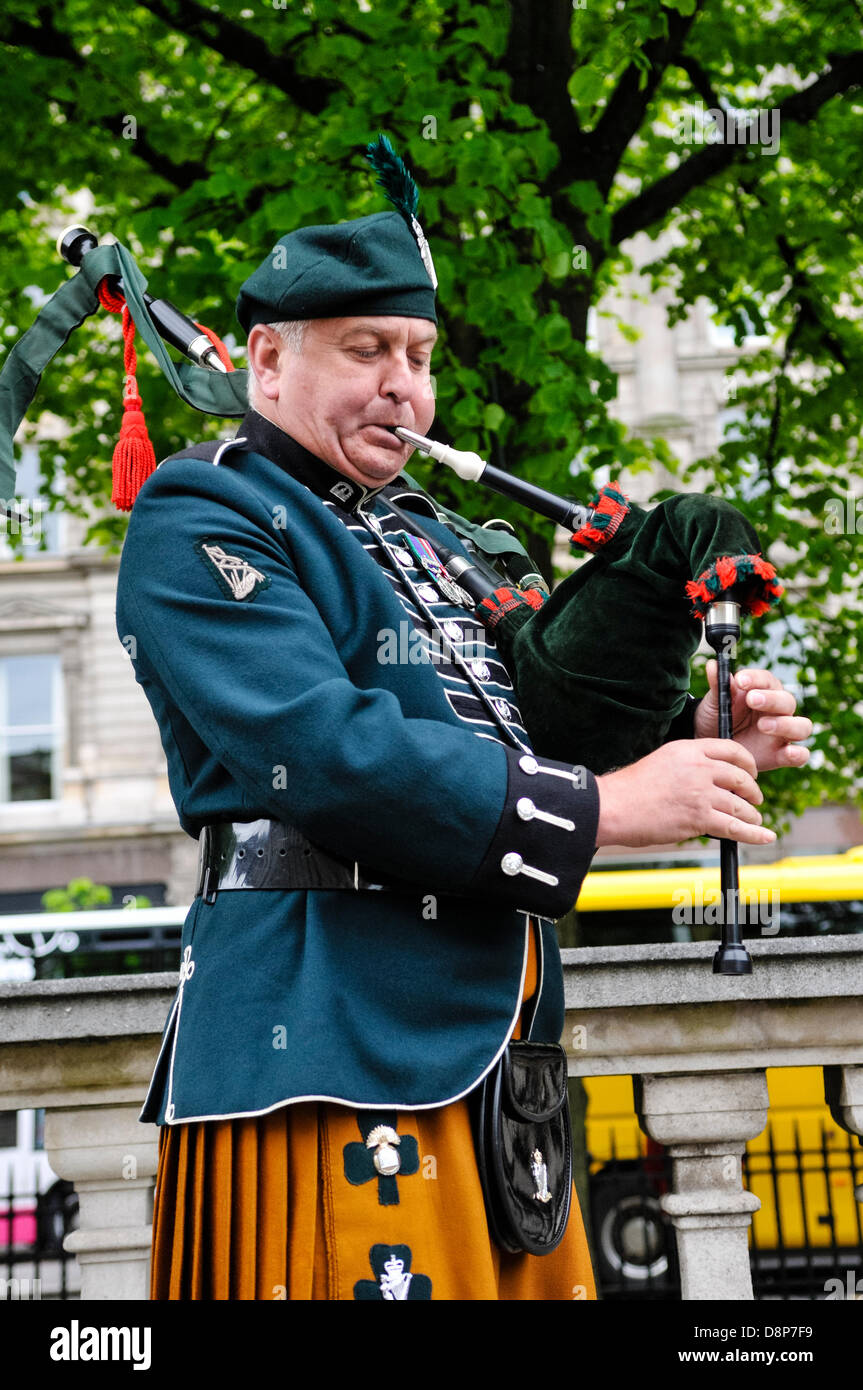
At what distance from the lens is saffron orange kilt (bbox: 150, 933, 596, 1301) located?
1835mm

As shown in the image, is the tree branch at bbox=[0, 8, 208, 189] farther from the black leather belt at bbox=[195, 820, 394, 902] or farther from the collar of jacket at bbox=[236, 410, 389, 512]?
the black leather belt at bbox=[195, 820, 394, 902]

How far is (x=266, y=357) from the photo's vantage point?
218 centimetres

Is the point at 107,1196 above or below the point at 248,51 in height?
below

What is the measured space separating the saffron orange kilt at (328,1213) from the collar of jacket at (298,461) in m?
0.92

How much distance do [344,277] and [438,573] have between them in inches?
19.9

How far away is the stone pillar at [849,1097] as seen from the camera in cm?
317

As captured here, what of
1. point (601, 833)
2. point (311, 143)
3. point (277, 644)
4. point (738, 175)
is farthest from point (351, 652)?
point (738, 175)

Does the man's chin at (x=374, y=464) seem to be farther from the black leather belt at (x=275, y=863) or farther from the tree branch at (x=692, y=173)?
the tree branch at (x=692, y=173)

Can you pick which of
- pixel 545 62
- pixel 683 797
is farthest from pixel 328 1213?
pixel 545 62

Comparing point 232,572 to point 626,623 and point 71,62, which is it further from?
point 71,62

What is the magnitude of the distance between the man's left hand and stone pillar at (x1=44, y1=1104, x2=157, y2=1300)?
5.59 ft
